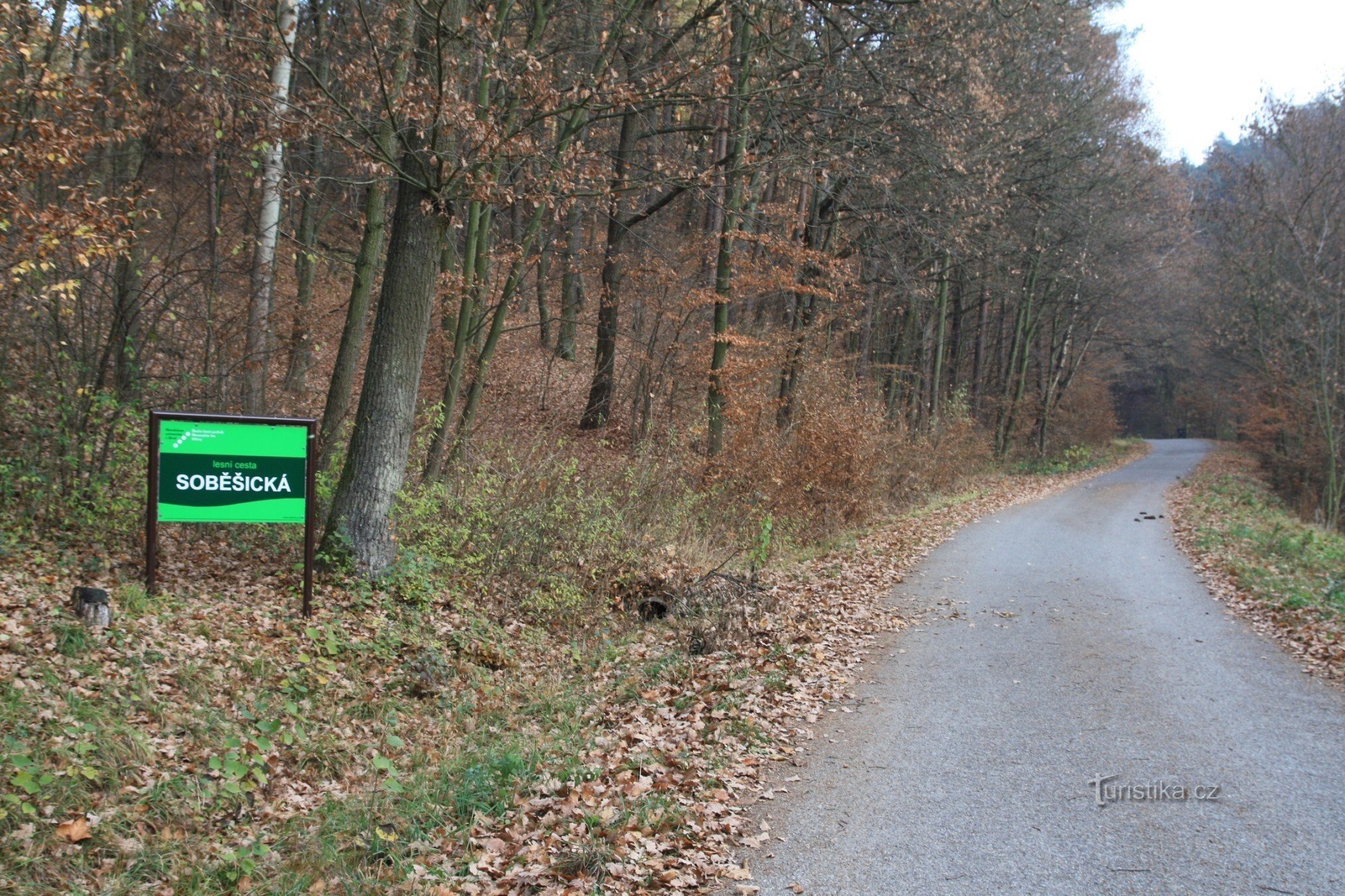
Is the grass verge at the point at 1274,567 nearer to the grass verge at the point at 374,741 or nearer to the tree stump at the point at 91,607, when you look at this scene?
the grass verge at the point at 374,741

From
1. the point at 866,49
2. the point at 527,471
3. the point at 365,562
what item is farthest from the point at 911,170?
A: the point at 365,562

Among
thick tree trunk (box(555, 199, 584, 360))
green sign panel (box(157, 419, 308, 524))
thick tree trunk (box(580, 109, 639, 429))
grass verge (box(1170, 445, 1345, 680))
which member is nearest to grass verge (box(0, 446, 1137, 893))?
green sign panel (box(157, 419, 308, 524))

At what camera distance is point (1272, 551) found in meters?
15.2

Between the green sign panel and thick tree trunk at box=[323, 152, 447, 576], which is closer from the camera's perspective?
the green sign panel

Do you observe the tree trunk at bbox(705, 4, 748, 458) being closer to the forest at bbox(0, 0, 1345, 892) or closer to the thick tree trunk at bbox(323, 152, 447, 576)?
the forest at bbox(0, 0, 1345, 892)

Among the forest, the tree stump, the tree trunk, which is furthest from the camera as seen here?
the tree trunk

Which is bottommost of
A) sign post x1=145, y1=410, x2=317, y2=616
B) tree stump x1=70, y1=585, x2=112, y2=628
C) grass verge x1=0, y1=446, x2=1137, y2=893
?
grass verge x1=0, y1=446, x2=1137, y2=893

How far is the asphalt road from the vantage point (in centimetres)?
459

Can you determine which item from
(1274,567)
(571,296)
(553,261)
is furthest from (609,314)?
(1274,567)

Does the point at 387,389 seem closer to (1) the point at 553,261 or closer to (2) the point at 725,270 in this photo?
(2) the point at 725,270

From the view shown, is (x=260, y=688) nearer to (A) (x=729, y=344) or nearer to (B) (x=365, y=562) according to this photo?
(B) (x=365, y=562)

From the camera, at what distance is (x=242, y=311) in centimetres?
1059

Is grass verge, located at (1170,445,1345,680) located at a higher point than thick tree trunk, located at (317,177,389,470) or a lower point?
lower

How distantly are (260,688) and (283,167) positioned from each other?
6.73 m
